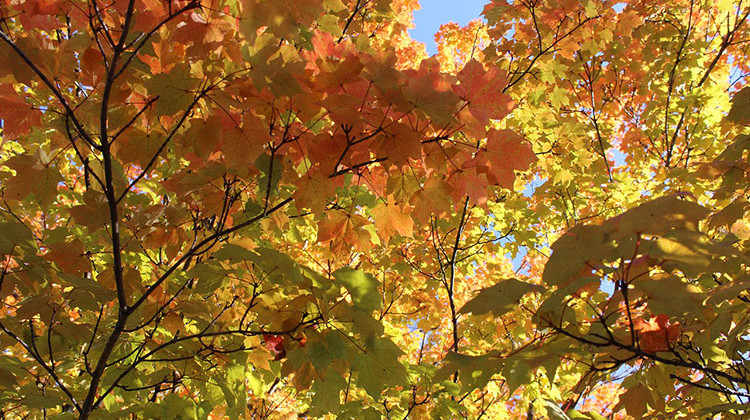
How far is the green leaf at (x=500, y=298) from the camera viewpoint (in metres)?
1.08

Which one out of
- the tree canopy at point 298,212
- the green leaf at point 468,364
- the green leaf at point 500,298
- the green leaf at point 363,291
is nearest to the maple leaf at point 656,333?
the tree canopy at point 298,212

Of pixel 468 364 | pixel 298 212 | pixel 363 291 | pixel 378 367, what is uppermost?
pixel 298 212

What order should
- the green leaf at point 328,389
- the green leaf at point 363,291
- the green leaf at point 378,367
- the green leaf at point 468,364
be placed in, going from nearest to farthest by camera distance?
the green leaf at point 468,364 → the green leaf at point 363,291 → the green leaf at point 378,367 → the green leaf at point 328,389

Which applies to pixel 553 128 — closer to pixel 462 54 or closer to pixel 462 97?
pixel 462 97

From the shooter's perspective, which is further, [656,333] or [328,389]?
[328,389]

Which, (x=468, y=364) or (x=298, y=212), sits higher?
(x=298, y=212)

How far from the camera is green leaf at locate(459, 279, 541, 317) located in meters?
1.08

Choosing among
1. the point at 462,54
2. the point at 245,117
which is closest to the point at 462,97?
the point at 245,117

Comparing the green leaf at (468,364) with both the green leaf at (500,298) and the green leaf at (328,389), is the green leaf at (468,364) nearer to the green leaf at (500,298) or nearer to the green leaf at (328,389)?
the green leaf at (500,298)

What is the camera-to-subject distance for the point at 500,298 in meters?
1.09

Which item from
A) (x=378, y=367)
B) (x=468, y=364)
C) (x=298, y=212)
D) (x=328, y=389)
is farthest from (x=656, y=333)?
(x=298, y=212)

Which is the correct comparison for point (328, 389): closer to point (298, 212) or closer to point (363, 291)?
point (363, 291)

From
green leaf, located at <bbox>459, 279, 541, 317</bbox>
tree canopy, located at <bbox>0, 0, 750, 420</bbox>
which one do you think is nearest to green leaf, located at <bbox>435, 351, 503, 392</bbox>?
tree canopy, located at <bbox>0, 0, 750, 420</bbox>

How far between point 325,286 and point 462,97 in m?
0.77
